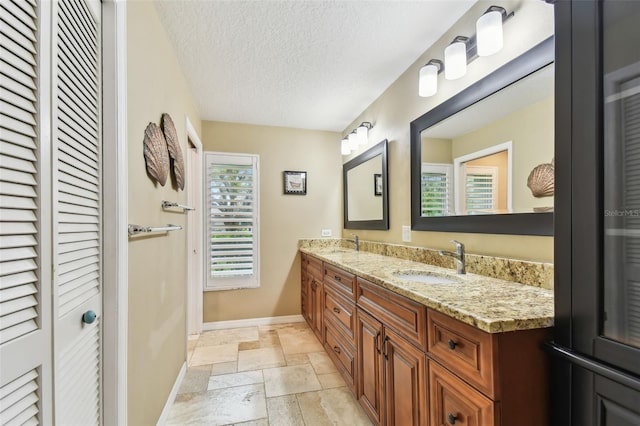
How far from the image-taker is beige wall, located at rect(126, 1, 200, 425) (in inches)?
52.4

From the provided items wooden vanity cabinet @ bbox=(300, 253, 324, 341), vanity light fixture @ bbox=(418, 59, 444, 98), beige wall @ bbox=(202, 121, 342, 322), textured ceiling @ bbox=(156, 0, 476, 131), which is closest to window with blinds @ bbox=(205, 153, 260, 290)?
beige wall @ bbox=(202, 121, 342, 322)

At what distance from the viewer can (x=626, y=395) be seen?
2.19 ft

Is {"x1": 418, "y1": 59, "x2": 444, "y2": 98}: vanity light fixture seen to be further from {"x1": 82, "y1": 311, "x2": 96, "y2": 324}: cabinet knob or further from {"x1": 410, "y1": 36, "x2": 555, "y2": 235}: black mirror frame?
{"x1": 82, "y1": 311, "x2": 96, "y2": 324}: cabinet knob

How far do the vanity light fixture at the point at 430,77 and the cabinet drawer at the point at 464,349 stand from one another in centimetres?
141

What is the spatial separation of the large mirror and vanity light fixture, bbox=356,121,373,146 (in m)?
0.12

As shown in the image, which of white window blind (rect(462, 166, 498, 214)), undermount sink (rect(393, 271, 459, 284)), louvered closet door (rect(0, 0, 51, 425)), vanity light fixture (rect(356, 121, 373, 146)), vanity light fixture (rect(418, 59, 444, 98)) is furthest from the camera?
vanity light fixture (rect(356, 121, 373, 146))

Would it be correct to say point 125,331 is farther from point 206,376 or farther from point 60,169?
point 206,376

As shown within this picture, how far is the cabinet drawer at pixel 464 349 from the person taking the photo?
2.87ft

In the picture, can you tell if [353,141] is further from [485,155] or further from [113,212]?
[113,212]

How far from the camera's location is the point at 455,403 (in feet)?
3.35

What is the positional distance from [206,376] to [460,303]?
2.19 meters

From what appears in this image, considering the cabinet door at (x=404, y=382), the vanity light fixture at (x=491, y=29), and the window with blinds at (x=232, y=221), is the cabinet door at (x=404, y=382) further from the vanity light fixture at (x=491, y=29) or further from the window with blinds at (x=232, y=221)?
the window with blinds at (x=232, y=221)

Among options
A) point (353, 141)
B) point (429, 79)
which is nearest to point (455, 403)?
point (429, 79)

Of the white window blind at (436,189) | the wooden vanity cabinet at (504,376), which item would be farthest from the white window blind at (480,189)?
the wooden vanity cabinet at (504,376)
